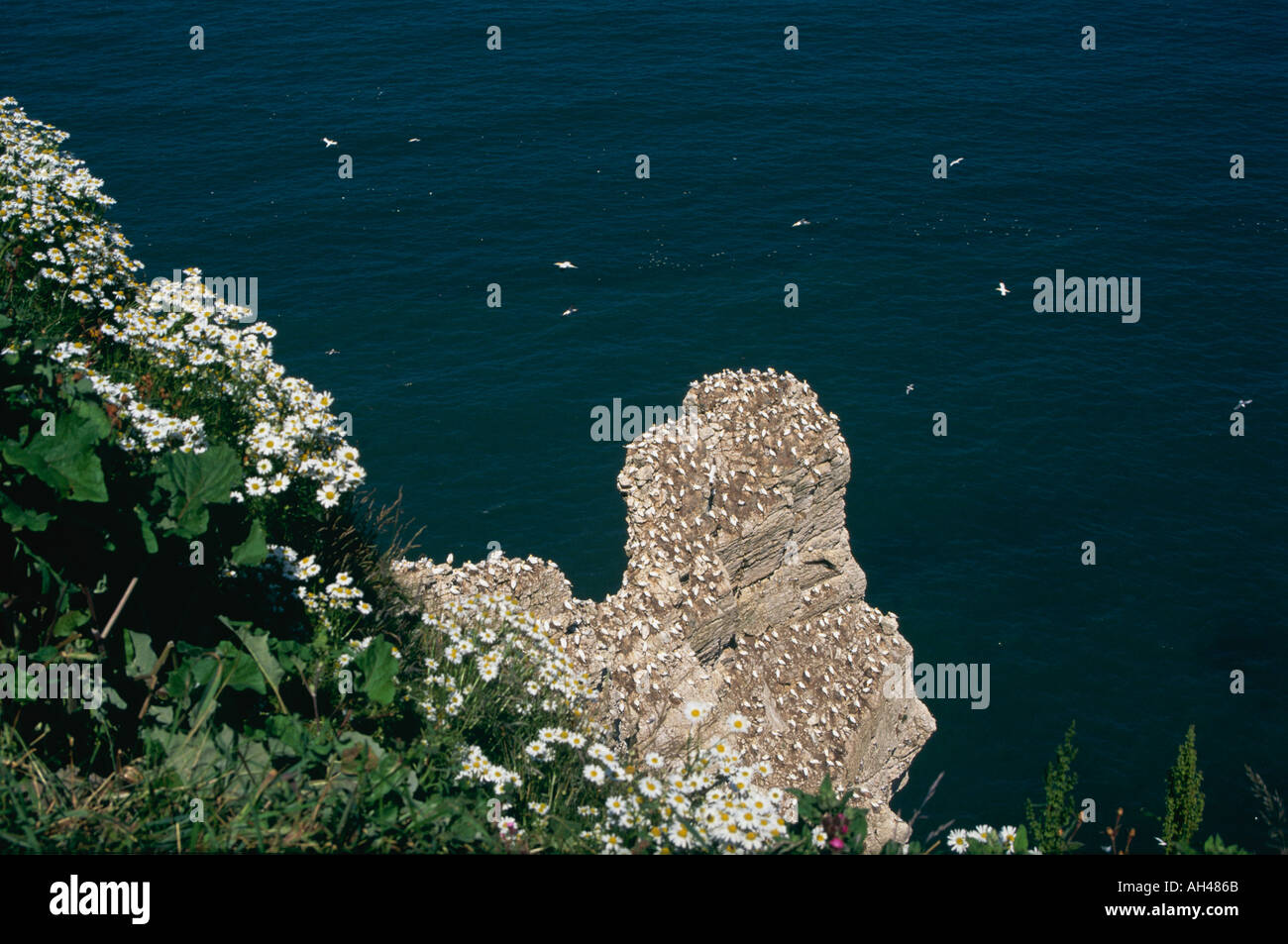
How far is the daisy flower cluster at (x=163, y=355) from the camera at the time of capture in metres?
8.09

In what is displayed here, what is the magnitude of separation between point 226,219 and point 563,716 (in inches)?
2057

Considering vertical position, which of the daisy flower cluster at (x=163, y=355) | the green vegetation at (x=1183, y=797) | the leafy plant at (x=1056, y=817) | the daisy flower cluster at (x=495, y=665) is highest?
the daisy flower cluster at (x=163, y=355)

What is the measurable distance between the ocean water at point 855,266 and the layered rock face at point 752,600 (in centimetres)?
746

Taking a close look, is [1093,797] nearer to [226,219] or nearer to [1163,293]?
[1163,293]

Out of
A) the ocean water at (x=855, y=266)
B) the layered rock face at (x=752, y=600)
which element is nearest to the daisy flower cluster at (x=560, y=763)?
the layered rock face at (x=752, y=600)

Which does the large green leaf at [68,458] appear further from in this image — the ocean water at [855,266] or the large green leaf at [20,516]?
the ocean water at [855,266]

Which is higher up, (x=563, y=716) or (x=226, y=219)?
(x=226, y=219)

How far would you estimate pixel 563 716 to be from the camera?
846 cm

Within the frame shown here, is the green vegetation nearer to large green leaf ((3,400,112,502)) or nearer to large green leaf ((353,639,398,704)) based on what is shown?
large green leaf ((353,639,398,704))

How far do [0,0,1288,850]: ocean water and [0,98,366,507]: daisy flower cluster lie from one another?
16349mm

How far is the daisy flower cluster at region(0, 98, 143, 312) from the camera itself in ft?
34.8

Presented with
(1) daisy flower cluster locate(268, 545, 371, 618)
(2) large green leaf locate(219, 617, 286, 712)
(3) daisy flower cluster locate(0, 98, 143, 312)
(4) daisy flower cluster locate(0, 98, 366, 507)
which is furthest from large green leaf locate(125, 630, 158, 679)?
(3) daisy flower cluster locate(0, 98, 143, 312)

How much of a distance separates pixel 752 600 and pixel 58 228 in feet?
55.1
